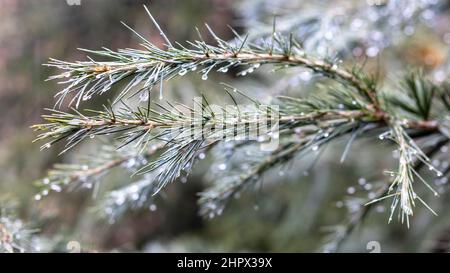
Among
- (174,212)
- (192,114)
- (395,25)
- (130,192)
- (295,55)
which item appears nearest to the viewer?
(192,114)

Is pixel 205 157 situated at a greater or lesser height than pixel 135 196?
greater

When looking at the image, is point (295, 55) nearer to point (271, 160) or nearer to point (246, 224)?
point (271, 160)

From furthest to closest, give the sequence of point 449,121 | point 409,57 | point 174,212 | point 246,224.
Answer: point 174,212
point 246,224
point 409,57
point 449,121

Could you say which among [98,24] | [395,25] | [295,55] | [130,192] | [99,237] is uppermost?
[98,24]

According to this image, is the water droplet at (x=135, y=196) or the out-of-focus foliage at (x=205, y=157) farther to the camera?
the out-of-focus foliage at (x=205, y=157)

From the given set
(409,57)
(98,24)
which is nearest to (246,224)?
(409,57)

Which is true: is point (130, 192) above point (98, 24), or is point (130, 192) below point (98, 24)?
below

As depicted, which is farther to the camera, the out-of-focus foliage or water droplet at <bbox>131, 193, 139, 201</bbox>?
the out-of-focus foliage

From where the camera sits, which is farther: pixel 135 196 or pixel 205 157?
pixel 205 157
